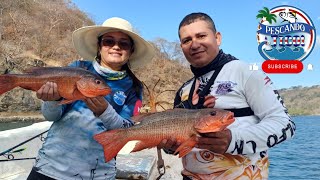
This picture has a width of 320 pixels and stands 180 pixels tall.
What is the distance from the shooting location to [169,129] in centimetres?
247

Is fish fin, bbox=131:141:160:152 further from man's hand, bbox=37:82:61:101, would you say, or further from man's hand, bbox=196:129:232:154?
man's hand, bbox=37:82:61:101

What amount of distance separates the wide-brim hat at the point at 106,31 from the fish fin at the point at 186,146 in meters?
1.37

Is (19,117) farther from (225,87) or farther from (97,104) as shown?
(225,87)

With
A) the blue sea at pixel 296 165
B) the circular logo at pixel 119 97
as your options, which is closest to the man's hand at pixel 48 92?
the circular logo at pixel 119 97

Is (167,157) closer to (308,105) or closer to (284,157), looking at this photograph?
(284,157)

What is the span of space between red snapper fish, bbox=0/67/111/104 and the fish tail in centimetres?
39

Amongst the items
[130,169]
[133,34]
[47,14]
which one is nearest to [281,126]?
[133,34]

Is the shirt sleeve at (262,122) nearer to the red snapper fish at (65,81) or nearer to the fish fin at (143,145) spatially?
the fish fin at (143,145)

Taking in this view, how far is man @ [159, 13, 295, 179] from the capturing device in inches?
89.0

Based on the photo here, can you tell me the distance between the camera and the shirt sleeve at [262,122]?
225cm

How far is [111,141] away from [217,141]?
0.86 meters

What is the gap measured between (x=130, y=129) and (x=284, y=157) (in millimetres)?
24381

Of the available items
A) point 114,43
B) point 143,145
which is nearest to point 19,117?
point 114,43

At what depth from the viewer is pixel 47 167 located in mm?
2832
